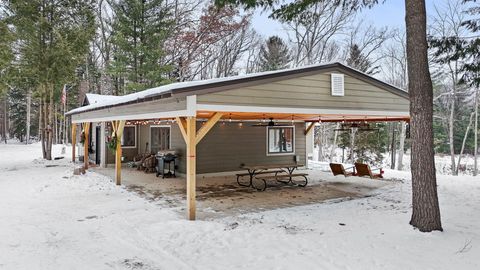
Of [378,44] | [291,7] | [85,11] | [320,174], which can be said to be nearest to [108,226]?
[291,7]

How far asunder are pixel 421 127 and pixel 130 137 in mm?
12539

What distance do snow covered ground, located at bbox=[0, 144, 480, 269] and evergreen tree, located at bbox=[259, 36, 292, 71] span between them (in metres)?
17.3

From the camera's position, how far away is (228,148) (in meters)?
11.9

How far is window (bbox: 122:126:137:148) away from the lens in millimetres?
14906

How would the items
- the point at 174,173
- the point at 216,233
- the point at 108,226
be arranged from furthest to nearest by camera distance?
the point at 174,173
the point at 108,226
the point at 216,233

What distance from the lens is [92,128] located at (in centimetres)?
1611

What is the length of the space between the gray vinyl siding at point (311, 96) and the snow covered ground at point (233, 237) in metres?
2.15

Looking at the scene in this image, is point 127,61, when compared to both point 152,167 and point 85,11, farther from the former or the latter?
point 152,167

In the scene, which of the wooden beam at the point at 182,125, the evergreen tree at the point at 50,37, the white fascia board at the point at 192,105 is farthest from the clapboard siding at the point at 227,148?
the evergreen tree at the point at 50,37

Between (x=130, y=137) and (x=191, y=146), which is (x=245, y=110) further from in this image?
(x=130, y=137)

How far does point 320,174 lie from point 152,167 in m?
6.24

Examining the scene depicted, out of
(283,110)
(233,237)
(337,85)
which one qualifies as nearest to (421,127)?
(283,110)

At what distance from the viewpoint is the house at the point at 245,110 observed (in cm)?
602

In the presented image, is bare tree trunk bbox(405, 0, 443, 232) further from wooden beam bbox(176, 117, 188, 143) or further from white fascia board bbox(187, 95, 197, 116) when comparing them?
wooden beam bbox(176, 117, 188, 143)
